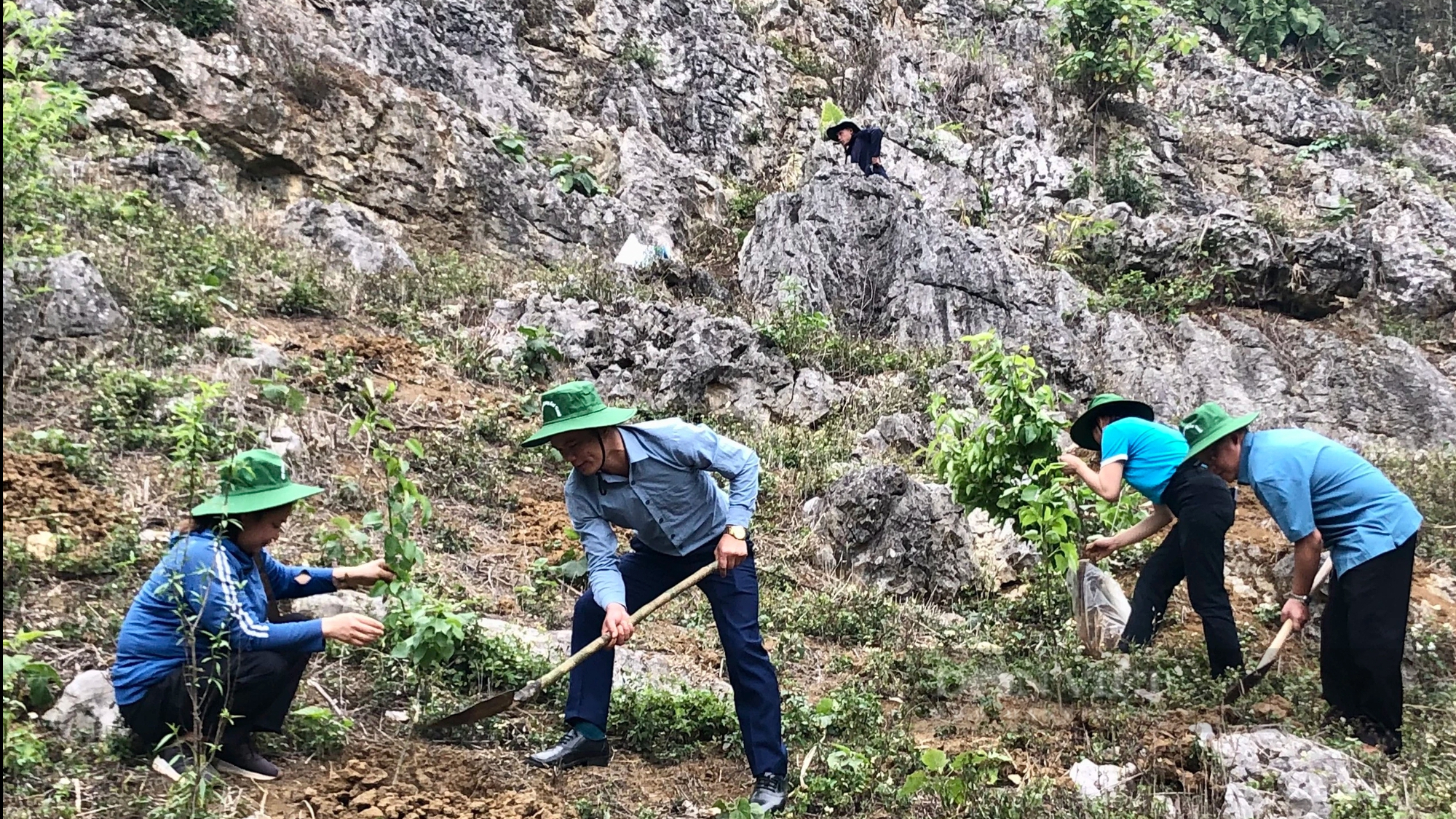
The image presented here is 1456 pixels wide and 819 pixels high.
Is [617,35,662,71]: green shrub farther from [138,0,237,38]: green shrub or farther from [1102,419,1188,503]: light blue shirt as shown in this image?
[1102,419,1188,503]: light blue shirt

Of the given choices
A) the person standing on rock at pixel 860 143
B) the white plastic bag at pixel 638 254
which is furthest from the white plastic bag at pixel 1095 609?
the person standing on rock at pixel 860 143

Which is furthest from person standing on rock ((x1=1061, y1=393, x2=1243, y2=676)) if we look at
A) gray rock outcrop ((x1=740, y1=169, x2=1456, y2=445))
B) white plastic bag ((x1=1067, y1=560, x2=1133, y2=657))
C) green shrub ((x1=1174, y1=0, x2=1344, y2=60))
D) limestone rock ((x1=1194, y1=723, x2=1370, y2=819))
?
green shrub ((x1=1174, y1=0, x2=1344, y2=60))

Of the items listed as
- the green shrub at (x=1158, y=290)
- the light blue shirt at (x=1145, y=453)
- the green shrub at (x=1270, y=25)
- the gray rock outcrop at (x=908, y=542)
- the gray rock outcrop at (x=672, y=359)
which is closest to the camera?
the light blue shirt at (x=1145, y=453)

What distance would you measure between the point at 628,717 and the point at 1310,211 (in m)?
14.3

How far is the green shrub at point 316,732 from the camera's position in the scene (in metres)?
3.30

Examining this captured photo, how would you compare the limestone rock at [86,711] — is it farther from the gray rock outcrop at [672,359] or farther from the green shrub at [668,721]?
the gray rock outcrop at [672,359]

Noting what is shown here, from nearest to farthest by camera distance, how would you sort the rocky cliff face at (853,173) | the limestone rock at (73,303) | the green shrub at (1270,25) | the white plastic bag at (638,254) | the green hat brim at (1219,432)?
the green hat brim at (1219,432)
the limestone rock at (73,303)
the rocky cliff face at (853,173)
the white plastic bag at (638,254)
the green shrub at (1270,25)

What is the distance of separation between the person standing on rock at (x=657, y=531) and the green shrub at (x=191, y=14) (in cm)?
925

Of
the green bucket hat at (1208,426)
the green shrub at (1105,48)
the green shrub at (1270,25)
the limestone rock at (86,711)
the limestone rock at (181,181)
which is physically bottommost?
the limestone rock at (86,711)

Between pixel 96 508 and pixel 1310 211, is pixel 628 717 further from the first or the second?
pixel 1310 211

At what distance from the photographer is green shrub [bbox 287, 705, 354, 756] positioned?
3299 millimetres

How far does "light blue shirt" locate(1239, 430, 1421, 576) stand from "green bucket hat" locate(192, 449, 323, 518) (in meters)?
3.73

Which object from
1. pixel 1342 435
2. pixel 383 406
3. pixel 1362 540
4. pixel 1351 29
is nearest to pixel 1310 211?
pixel 1342 435

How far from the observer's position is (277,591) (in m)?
3.30
